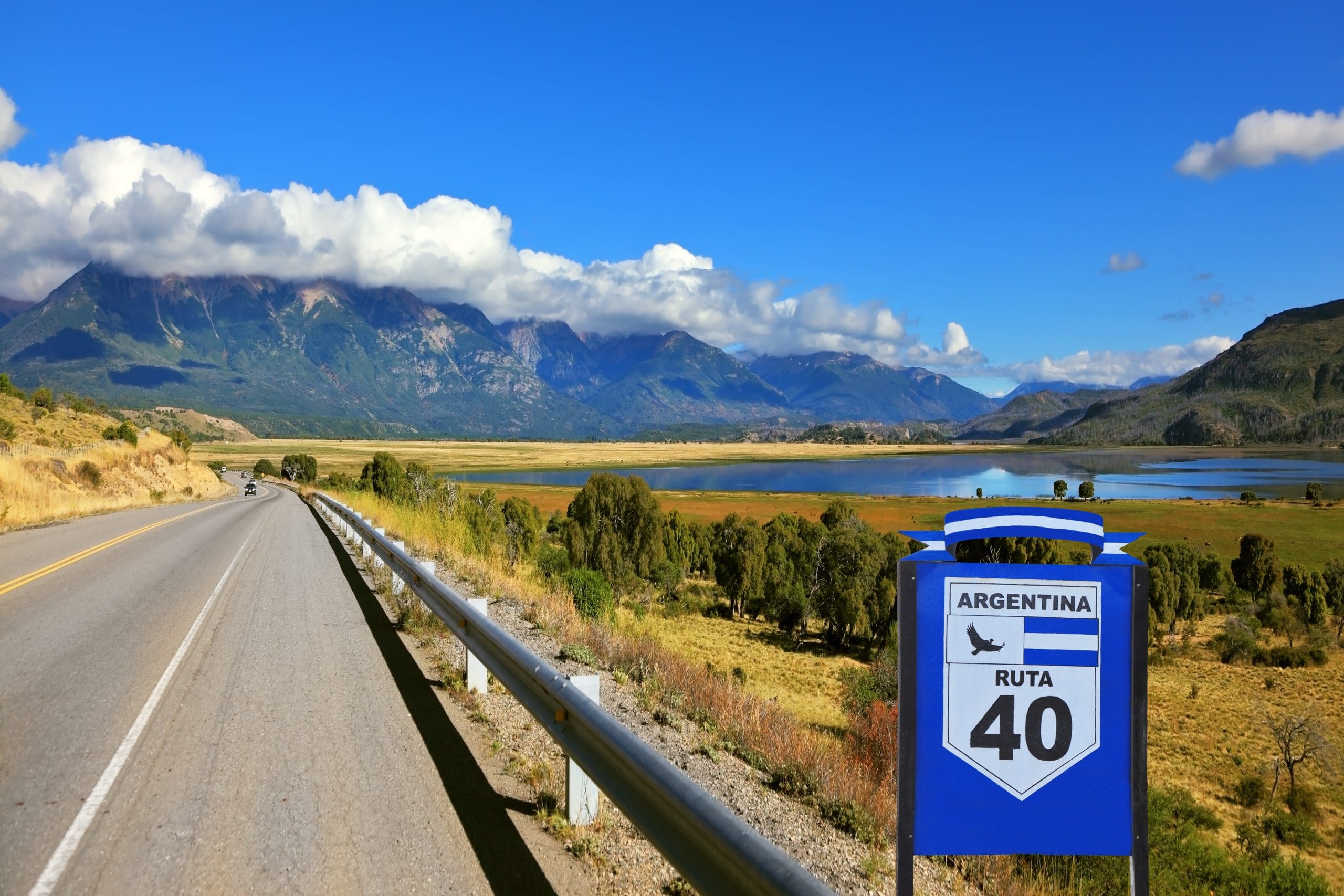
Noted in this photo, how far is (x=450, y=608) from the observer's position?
711 centimetres

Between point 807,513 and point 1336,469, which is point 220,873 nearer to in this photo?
point 807,513

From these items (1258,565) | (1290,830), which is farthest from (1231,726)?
(1258,565)

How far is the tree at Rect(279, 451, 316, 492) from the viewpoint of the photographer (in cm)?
9631

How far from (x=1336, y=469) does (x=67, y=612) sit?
18993cm

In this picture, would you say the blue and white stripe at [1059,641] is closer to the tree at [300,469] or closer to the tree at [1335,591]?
the tree at [1335,591]

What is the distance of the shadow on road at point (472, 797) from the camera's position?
3561 mm

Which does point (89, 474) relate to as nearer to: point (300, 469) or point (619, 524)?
point (619, 524)

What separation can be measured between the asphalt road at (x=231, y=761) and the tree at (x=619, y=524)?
41662 mm

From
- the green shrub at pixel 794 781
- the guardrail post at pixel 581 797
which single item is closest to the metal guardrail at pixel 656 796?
the guardrail post at pixel 581 797

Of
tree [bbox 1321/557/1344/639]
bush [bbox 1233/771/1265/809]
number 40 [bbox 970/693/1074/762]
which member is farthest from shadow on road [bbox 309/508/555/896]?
tree [bbox 1321/557/1344/639]

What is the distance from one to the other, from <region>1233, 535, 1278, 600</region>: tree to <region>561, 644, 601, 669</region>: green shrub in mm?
68415

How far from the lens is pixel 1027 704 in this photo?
2924 millimetres

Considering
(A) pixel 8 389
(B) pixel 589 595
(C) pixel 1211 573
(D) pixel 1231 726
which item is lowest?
(D) pixel 1231 726

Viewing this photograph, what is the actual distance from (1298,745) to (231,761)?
3463 cm
